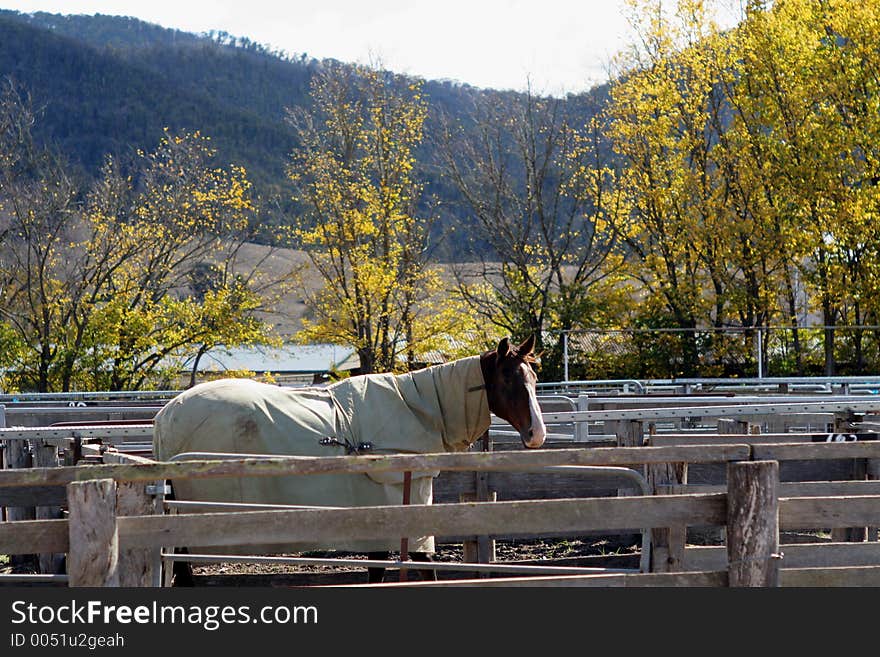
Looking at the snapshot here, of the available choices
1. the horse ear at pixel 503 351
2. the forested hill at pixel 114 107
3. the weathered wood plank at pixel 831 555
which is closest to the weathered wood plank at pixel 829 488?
the weathered wood plank at pixel 831 555

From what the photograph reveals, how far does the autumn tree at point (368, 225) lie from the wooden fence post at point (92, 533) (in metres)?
29.8

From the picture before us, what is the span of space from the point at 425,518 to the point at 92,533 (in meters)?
1.35

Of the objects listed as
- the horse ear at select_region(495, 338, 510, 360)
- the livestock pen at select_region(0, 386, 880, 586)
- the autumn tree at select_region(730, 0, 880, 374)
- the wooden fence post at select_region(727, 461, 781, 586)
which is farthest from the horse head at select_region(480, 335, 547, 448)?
the autumn tree at select_region(730, 0, 880, 374)

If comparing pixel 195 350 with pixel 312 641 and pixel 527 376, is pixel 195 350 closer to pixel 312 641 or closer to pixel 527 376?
pixel 527 376

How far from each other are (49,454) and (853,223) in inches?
912

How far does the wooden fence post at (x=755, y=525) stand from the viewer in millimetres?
4527

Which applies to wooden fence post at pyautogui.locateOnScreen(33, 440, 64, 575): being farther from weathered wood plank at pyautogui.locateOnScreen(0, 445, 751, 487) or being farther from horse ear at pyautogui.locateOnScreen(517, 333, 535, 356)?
weathered wood plank at pyautogui.locateOnScreen(0, 445, 751, 487)

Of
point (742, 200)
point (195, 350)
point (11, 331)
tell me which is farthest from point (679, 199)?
point (11, 331)

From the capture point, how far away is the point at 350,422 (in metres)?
7.10

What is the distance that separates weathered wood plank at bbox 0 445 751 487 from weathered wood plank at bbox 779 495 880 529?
0.39m

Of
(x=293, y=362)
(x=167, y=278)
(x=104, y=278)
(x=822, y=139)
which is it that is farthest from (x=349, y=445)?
(x=293, y=362)

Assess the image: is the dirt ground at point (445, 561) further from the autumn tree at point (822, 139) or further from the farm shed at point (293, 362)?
the farm shed at point (293, 362)

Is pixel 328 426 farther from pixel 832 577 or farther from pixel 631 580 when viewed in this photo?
pixel 832 577

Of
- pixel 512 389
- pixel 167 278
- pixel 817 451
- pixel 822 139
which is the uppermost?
pixel 822 139
